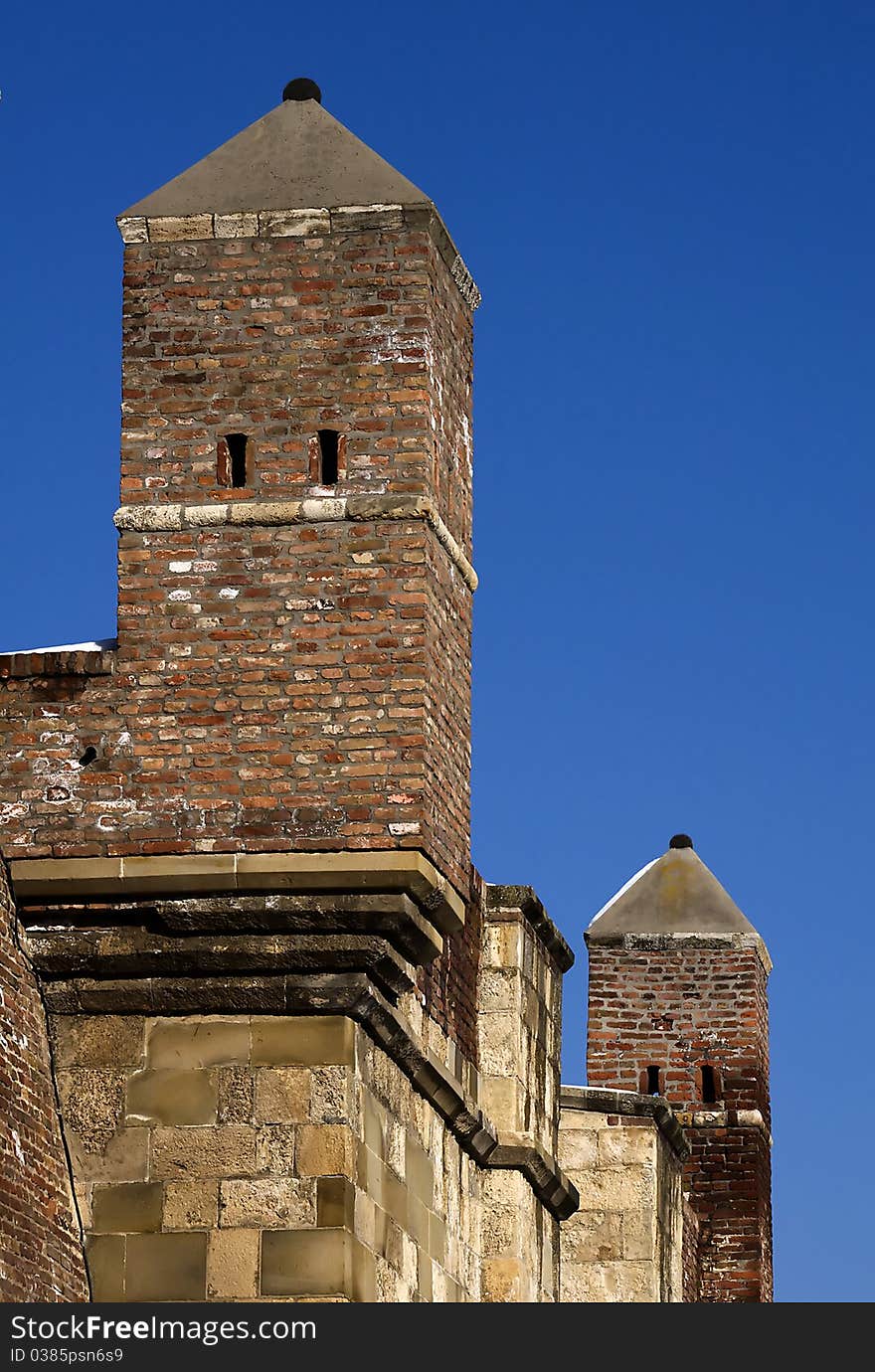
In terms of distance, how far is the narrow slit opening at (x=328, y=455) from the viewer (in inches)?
531

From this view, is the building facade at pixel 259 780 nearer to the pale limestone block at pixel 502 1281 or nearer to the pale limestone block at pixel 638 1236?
the pale limestone block at pixel 502 1281

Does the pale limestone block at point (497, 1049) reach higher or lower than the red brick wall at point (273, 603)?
lower

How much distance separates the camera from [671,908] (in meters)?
22.8

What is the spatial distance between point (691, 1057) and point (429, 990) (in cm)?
826

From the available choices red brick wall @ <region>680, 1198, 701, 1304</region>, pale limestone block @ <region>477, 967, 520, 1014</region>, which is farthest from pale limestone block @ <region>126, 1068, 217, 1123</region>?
red brick wall @ <region>680, 1198, 701, 1304</region>

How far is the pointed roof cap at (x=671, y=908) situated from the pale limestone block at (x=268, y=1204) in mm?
10021

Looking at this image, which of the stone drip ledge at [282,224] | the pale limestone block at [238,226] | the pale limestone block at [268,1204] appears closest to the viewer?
the pale limestone block at [268,1204]

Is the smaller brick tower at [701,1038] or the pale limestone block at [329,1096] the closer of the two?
the pale limestone block at [329,1096]

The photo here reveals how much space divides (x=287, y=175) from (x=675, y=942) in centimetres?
990

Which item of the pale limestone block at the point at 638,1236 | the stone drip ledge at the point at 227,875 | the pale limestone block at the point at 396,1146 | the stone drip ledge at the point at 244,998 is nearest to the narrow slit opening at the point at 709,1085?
the pale limestone block at the point at 638,1236

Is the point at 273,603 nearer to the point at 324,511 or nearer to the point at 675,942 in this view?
the point at 324,511

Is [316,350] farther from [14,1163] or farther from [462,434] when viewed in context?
[14,1163]

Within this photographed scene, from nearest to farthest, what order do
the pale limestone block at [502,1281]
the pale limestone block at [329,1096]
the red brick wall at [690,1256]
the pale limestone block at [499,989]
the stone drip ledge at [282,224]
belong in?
the pale limestone block at [329,1096] < the stone drip ledge at [282,224] < the pale limestone block at [502,1281] < the pale limestone block at [499,989] < the red brick wall at [690,1256]

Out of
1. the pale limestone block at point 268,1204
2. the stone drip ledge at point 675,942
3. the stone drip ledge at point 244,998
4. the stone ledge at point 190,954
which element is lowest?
the pale limestone block at point 268,1204
